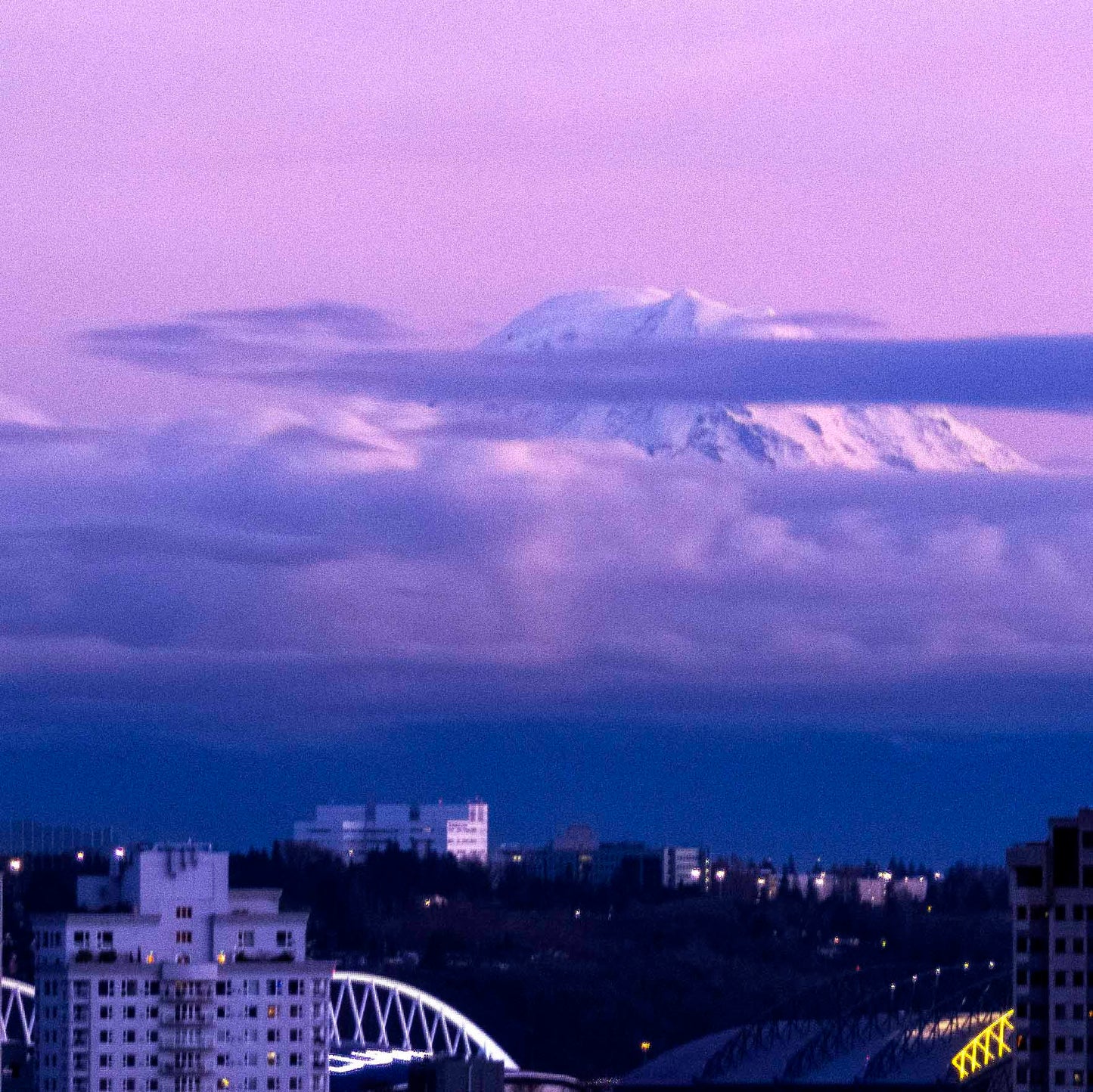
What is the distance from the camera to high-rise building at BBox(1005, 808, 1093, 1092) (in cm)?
13638

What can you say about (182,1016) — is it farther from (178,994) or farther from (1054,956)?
(1054,956)

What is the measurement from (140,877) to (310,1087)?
14.5m

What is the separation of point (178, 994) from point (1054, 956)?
207 ft

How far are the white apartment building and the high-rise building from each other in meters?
56.8

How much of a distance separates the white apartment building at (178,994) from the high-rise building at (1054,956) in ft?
186

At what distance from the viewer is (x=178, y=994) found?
187 metres

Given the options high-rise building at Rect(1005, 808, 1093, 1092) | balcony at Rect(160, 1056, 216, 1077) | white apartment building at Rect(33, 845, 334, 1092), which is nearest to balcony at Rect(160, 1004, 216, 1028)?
white apartment building at Rect(33, 845, 334, 1092)

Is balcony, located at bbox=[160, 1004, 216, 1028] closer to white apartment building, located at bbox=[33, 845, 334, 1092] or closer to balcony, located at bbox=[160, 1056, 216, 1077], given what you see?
white apartment building, located at bbox=[33, 845, 334, 1092]

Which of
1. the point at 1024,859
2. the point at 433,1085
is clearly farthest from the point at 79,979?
the point at 1024,859

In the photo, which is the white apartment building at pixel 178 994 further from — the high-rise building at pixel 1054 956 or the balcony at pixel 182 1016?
the high-rise building at pixel 1054 956

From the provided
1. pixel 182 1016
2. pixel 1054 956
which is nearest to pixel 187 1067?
pixel 182 1016

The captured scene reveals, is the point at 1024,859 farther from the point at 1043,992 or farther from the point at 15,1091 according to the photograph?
the point at 15,1091

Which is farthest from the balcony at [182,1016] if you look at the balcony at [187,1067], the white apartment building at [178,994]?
the balcony at [187,1067]

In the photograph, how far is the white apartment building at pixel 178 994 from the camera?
18588cm
